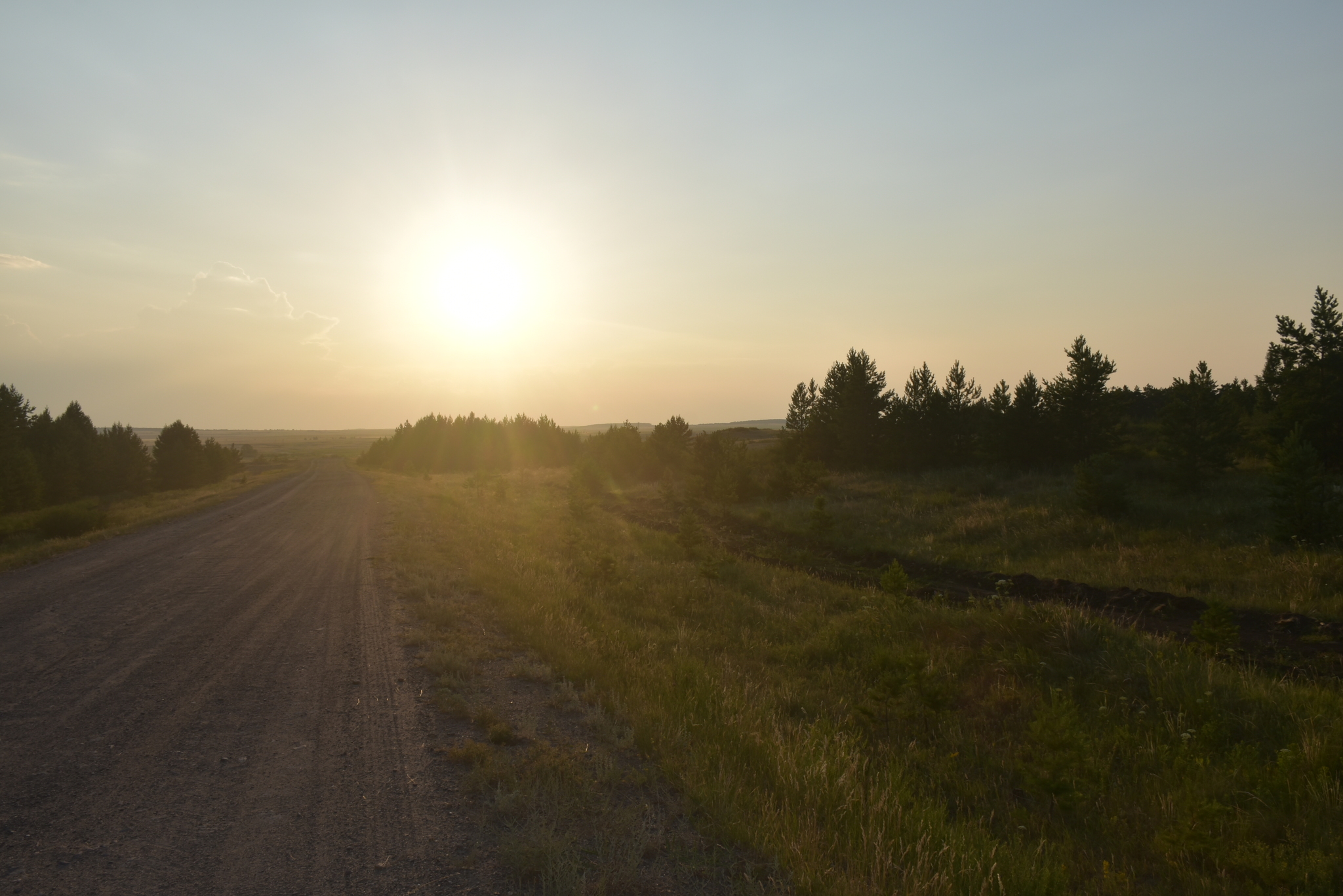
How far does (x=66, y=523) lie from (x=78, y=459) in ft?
113

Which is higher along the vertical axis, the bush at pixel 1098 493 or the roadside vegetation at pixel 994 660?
the bush at pixel 1098 493

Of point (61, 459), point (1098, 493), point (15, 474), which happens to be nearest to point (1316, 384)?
point (1098, 493)

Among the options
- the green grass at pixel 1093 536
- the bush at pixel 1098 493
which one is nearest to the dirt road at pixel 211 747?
the green grass at pixel 1093 536

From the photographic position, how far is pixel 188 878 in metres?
3.41

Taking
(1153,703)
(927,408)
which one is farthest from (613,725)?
(927,408)

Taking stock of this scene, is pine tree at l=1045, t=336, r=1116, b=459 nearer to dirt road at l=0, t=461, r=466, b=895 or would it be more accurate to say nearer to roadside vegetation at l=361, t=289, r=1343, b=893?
roadside vegetation at l=361, t=289, r=1343, b=893

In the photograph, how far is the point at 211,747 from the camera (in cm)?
510

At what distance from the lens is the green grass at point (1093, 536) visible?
11969mm

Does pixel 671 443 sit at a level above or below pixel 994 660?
above

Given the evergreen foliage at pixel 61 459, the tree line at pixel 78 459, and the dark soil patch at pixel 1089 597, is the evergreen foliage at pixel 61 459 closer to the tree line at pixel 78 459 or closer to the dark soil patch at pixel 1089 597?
the tree line at pixel 78 459

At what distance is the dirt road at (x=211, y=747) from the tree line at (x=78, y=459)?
34.2 meters

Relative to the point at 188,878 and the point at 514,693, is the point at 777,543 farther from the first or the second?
the point at 188,878

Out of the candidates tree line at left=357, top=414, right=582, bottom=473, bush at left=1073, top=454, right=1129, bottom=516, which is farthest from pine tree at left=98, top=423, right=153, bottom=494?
bush at left=1073, top=454, right=1129, bottom=516

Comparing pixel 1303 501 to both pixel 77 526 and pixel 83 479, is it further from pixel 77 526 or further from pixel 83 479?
pixel 83 479
